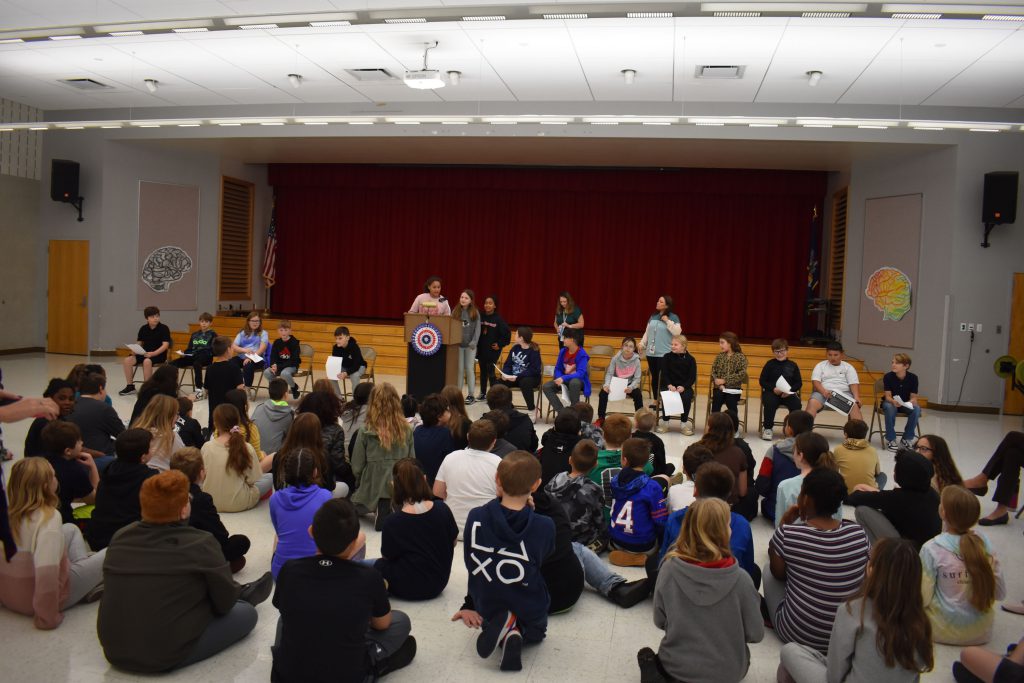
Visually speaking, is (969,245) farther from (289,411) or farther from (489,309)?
(289,411)

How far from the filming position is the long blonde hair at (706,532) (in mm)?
3199

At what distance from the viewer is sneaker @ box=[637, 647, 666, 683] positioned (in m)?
3.39

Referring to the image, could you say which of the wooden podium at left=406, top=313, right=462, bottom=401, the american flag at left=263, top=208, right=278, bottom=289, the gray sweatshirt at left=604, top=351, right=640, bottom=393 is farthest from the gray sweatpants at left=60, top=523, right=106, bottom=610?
the american flag at left=263, top=208, right=278, bottom=289

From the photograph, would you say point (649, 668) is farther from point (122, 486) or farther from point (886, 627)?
point (122, 486)

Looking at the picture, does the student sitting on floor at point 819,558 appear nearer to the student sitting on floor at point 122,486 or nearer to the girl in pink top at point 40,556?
the student sitting on floor at point 122,486

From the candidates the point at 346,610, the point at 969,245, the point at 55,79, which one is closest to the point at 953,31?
the point at 969,245

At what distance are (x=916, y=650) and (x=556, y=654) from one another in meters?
1.62

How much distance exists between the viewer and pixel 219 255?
17.1 m

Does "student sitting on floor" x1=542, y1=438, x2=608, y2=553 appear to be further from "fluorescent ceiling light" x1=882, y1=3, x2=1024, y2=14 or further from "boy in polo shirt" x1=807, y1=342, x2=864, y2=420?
"boy in polo shirt" x1=807, y1=342, x2=864, y2=420

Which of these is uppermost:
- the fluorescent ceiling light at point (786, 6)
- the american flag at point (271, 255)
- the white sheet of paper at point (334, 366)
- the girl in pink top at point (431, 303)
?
the fluorescent ceiling light at point (786, 6)

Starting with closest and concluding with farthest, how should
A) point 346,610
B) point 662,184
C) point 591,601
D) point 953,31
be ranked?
point 346,610 → point 591,601 → point 953,31 → point 662,184

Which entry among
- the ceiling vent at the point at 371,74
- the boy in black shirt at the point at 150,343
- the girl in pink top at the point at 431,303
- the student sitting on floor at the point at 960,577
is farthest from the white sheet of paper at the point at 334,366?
the student sitting on floor at the point at 960,577

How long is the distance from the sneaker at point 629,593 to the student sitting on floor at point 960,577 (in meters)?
1.40

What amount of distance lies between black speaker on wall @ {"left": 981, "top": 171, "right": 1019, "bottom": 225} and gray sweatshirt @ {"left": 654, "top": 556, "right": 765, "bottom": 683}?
10836mm
